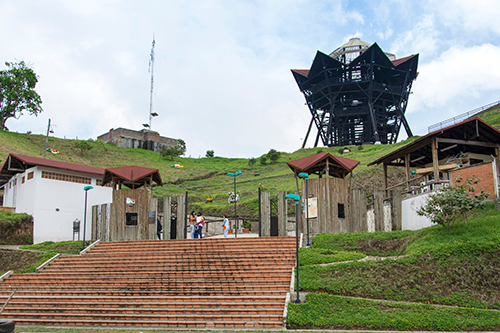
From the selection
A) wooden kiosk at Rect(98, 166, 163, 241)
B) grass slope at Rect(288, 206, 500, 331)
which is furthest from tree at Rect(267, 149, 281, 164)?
grass slope at Rect(288, 206, 500, 331)

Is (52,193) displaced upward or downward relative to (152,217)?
upward

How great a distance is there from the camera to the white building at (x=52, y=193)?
24781 millimetres

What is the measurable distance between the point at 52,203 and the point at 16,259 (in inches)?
279

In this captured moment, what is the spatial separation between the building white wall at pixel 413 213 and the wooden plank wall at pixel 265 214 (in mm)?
6728

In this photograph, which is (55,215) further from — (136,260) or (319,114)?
(319,114)

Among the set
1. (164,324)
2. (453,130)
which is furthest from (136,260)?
(453,130)

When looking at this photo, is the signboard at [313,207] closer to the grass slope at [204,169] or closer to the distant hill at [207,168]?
the distant hill at [207,168]

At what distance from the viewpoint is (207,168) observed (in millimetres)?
59281

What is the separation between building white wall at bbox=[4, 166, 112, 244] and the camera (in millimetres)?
24688

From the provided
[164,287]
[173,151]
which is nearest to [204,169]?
[173,151]

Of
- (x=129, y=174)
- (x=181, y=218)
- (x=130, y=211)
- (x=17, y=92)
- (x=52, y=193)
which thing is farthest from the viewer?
(x=17, y=92)

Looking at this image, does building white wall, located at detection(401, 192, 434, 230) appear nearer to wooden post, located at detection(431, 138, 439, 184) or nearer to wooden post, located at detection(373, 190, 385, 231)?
wooden post, located at detection(431, 138, 439, 184)

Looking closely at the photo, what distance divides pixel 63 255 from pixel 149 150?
1923 inches

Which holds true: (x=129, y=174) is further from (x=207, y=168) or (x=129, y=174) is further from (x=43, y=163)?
(x=207, y=168)
